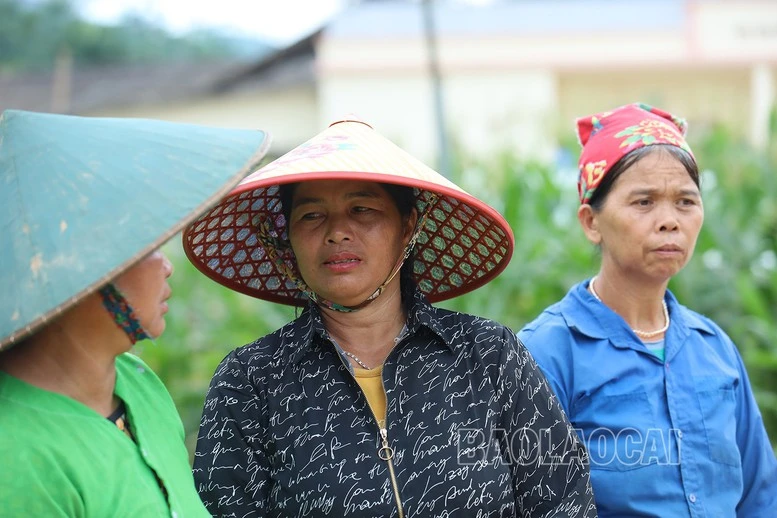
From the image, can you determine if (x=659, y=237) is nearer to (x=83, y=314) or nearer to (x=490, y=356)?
(x=490, y=356)

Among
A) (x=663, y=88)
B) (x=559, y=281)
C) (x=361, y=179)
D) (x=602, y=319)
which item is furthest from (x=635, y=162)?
(x=663, y=88)

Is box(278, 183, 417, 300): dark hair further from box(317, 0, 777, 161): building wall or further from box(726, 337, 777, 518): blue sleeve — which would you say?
box(317, 0, 777, 161): building wall

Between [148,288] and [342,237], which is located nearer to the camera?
[148,288]

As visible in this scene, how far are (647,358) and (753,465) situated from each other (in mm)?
431

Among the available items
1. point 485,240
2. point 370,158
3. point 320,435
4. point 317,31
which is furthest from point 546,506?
point 317,31

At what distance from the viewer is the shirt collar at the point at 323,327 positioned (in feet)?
7.60

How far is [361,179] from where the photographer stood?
2205 mm

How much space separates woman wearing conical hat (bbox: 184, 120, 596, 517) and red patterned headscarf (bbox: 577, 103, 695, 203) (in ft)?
1.42

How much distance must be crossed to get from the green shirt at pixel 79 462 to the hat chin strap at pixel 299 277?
0.54 meters

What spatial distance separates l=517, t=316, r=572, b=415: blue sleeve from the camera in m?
2.59

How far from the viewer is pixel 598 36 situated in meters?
14.6

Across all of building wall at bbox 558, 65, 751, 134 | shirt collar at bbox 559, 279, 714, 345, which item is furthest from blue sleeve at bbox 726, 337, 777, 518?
building wall at bbox 558, 65, 751, 134

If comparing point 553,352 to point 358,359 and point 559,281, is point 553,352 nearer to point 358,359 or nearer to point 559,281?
point 358,359

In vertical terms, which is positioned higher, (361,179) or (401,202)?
(361,179)
